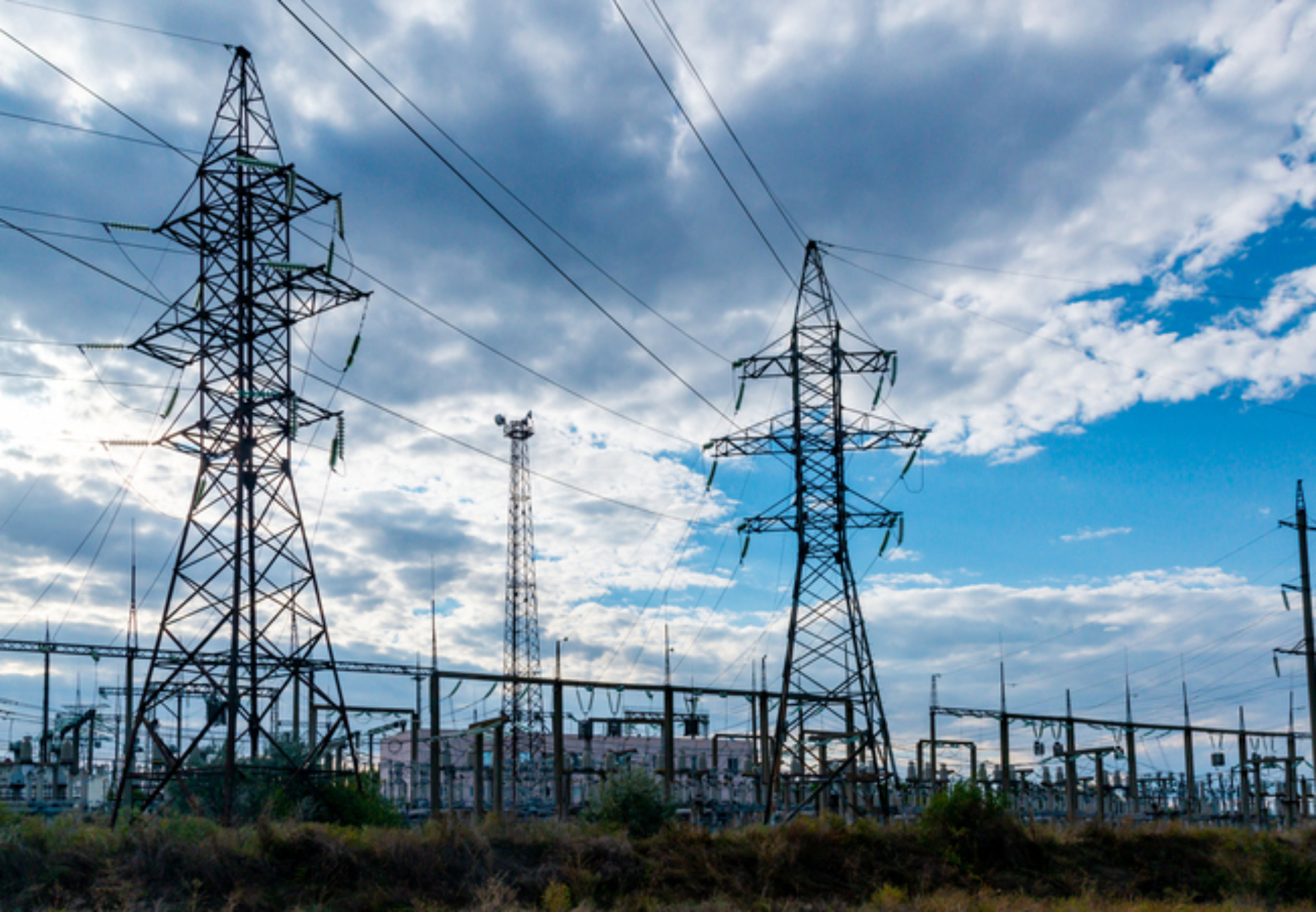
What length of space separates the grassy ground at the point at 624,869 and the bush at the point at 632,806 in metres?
1.36

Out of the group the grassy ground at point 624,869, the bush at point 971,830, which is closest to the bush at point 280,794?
the grassy ground at point 624,869

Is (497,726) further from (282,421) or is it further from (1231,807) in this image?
(1231,807)

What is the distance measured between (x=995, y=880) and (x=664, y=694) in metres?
12.3

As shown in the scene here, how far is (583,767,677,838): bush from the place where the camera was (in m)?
27.8

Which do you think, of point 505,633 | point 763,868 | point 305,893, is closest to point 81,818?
point 305,893

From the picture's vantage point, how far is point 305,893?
20703 mm

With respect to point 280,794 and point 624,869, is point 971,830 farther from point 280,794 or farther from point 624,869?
point 280,794

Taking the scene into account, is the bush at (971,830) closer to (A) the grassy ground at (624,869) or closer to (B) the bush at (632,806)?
(A) the grassy ground at (624,869)

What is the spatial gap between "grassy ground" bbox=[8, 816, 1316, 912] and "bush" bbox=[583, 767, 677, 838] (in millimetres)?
1356

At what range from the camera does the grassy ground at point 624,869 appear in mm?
19906

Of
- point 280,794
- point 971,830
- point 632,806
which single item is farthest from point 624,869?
point 971,830

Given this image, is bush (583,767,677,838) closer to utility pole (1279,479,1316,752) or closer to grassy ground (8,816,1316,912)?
grassy ground (8,816,1316,912)

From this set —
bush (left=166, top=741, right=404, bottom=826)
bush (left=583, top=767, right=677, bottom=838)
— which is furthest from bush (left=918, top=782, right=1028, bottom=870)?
bush (left=166, top=741, right=404, bottom=826)

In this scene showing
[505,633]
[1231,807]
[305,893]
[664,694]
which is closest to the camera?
[305,893]
